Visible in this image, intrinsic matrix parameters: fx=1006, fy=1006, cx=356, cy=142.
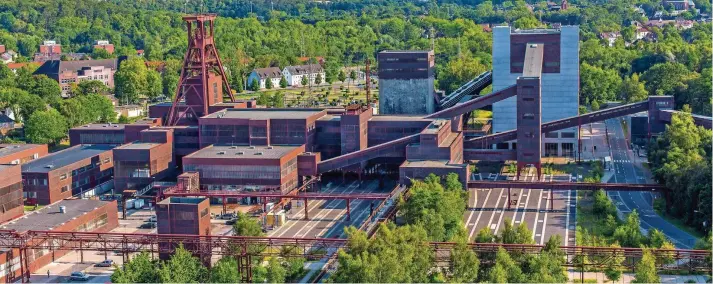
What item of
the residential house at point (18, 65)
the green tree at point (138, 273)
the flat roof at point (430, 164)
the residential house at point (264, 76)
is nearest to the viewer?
the green tree at point (138, 273)

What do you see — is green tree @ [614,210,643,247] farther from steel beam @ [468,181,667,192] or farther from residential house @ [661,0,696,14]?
residential house @ [661,0,696,14]

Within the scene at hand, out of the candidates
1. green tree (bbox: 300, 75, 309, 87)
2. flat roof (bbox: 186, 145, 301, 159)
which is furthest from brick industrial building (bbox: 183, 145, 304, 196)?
green tree (bbox: 300, 75, 309, 87)

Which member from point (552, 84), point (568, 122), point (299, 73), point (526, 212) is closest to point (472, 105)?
point (568, 122)

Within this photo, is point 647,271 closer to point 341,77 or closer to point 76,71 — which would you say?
point 341,77

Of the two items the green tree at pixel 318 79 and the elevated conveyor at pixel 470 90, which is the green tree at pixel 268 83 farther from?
the elevated conveyor at pixel 470 90

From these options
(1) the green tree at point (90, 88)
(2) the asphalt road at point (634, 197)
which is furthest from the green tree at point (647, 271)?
(1) the green tree at point (90, 88)

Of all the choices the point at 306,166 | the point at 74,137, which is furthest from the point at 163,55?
the point at 306,166

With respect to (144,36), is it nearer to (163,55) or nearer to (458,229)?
(163,55)
